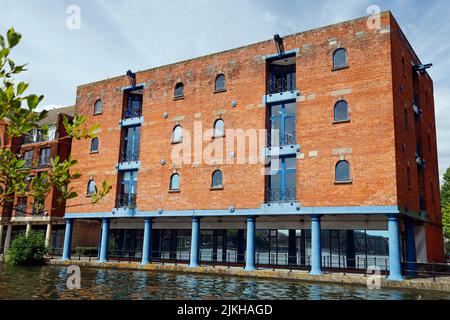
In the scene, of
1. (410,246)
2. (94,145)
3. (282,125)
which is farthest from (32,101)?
(94,145)

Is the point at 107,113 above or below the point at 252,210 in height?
above

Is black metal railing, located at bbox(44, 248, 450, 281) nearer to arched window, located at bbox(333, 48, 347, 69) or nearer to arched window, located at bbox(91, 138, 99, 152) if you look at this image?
arched window, located at bbox(91, 138, 99, 152)

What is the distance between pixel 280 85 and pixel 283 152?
4.55 meters

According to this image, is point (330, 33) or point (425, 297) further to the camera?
point (330, 33)

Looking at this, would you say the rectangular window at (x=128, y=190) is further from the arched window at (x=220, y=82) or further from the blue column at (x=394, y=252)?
the blue column at (x=394, y=252)

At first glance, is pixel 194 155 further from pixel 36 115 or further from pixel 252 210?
pixel 36 115

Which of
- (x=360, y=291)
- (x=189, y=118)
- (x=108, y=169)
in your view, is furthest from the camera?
(x=108, y=169)

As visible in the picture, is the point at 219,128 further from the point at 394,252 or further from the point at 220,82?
the point at 394,252

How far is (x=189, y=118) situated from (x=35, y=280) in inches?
530

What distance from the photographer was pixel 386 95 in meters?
21.7

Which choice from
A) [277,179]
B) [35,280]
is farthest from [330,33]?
[35,280]

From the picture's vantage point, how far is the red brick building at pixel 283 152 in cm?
2203

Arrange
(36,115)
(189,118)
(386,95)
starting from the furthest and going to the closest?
(189,118)
(386,95)
(36,115)

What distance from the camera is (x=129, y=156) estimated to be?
101ft
